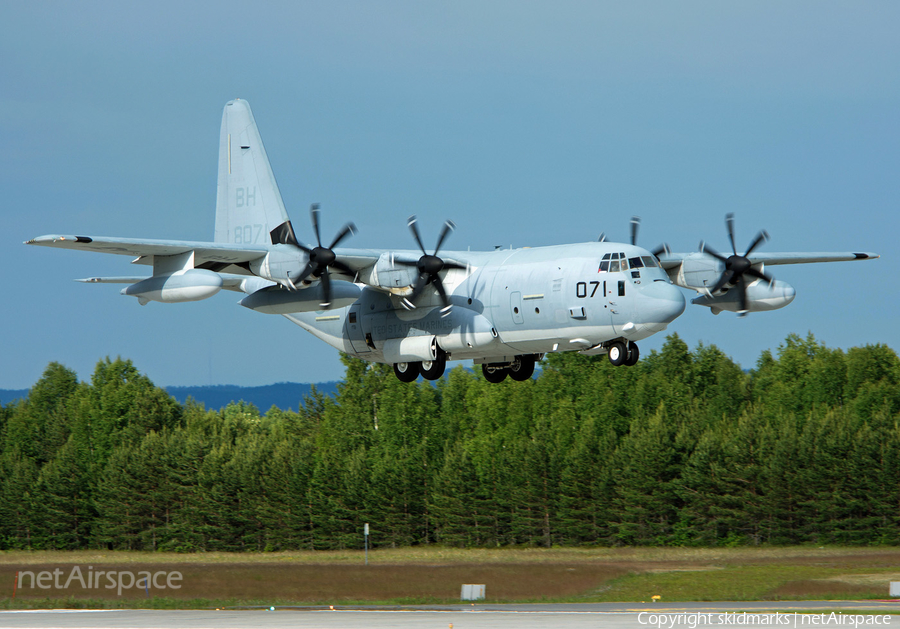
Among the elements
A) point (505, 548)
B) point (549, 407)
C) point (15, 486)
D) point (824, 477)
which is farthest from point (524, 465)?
point (15, 486)

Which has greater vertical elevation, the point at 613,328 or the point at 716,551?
the point at 613,328

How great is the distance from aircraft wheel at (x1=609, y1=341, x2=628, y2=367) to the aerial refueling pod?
8.27 metres

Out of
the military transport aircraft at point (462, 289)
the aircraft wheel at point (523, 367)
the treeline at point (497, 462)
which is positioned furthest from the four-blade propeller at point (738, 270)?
the treeline at point (497, 462)

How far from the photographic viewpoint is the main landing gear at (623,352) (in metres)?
33.8

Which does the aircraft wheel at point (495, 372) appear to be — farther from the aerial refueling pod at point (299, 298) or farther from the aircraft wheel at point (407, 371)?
the aerial refueling pod at point (299, 298)

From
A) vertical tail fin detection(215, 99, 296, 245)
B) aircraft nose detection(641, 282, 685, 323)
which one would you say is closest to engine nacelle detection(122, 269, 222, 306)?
vertical tail fin detection(215, 99, 296, 245)

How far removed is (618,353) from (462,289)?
5.74m

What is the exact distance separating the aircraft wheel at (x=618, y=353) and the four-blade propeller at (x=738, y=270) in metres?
5.49

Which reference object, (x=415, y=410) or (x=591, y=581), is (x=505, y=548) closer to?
(x=415, y=410)

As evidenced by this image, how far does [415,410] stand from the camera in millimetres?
87125

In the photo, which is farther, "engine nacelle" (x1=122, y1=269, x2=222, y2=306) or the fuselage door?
the fuselage door

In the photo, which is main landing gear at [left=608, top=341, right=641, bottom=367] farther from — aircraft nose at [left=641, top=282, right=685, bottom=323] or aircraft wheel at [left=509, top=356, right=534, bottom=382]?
aircraft wheel at [left=509, top=356, right=534, bottom=382]

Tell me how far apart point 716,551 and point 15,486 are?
56055mm

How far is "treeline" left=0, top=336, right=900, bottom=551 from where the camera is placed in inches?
2579
